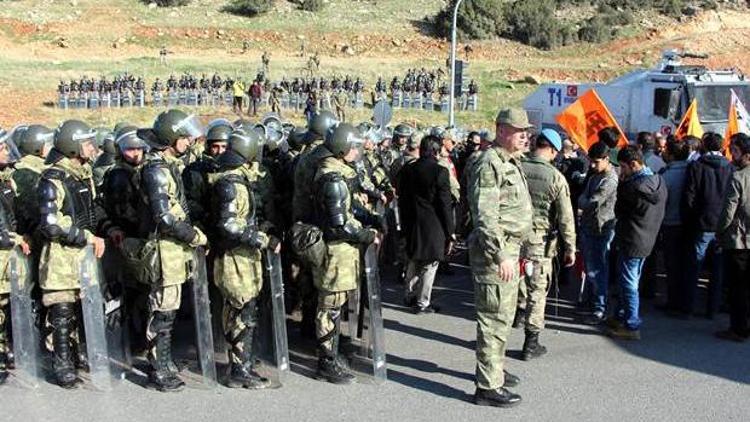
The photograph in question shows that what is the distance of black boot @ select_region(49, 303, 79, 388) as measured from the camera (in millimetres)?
5898

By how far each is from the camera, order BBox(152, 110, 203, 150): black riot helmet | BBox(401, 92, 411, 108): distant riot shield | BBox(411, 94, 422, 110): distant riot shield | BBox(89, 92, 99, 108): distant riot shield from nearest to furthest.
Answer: BBox(152, 110, 203, 150): black riot helmet → BBox(89, 92, 99, 108): distant riot shield → BBox(411, 94, 422, 110): distant riot shield → BBox(401, 92, 411, 108): distant riot shield

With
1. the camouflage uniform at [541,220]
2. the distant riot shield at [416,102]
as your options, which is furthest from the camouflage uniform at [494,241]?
the distant riot shield at [416,102]

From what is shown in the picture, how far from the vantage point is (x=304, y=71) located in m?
44.7

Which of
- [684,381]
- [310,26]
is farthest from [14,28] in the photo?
[684,381]

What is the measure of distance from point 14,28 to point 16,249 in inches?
2050

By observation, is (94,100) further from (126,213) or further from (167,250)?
(167,250)

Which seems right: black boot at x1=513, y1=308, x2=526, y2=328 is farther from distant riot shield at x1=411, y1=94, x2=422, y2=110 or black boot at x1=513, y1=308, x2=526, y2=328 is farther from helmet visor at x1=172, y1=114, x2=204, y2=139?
distant riot shield at x1=411, y1=94, x2=422, y2=110

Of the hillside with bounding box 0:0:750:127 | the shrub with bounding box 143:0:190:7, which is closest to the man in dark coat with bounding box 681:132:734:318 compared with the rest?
the hillside with bounding box 0:0:750:127

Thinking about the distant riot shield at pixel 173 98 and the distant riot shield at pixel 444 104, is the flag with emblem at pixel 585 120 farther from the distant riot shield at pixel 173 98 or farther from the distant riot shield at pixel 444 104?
the distant riot shield at pixel 173 98

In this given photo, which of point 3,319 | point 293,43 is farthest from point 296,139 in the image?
point 293,43

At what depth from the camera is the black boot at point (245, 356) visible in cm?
597

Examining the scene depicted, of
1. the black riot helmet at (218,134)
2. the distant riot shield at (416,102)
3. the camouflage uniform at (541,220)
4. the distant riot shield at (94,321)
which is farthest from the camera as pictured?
the distant riot shield at (416,102)

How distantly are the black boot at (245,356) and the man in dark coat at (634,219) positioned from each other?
3447mm

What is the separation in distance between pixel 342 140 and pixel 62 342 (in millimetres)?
2671
